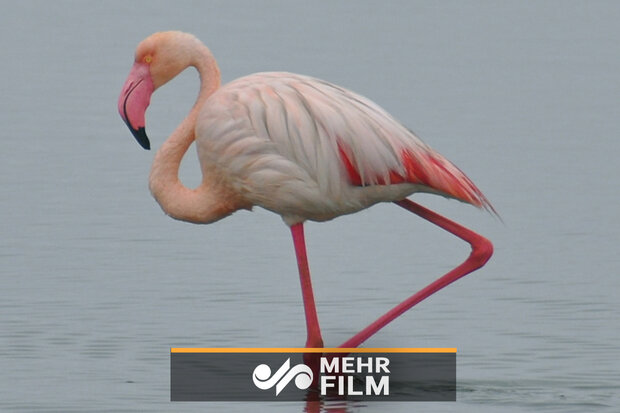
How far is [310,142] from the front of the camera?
10.4 m

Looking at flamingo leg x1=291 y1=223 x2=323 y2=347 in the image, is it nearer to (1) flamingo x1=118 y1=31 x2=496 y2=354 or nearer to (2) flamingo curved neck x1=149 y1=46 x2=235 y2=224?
(1) flamingo x1=118 y1=31 x2=496 y2=354

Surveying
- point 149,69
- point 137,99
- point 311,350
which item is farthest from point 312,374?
point 149,69

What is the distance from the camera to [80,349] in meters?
11.2

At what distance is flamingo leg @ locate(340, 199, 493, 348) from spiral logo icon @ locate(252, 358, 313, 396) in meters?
0.31

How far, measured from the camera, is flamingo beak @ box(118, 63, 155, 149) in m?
10.9

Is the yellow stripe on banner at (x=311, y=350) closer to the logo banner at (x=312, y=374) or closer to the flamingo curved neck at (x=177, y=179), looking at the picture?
the logo banner at (x=312, y=374)

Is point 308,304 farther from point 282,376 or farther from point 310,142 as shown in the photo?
point 310,142

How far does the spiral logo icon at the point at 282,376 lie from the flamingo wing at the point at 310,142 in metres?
1.01

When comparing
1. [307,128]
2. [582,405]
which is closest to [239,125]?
[307,128]

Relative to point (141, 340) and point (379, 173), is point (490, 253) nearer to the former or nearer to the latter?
point (379, 173)

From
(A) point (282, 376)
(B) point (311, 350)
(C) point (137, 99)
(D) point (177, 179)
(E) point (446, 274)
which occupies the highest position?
(C) point (137, 99)

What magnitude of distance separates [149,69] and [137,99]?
18cm

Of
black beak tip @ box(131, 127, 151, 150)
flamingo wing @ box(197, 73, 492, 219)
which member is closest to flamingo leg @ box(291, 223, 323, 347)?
flamingo wing @ box(197, 73, 492, 219)

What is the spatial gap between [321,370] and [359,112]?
1.45m
